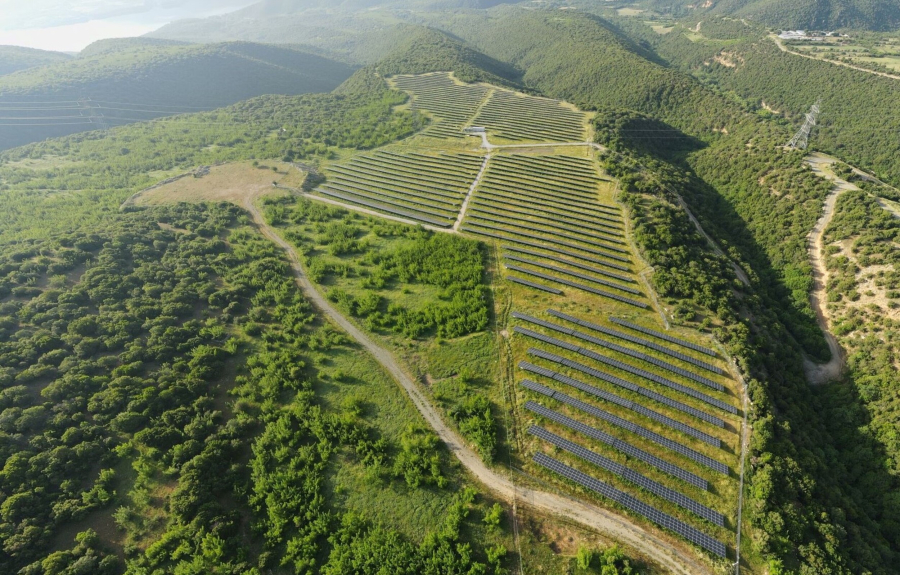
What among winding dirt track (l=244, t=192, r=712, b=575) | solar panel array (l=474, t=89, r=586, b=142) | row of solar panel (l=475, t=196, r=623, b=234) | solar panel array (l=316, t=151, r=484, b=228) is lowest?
winding dirt track (l=244, t=192, r=712, b=575)

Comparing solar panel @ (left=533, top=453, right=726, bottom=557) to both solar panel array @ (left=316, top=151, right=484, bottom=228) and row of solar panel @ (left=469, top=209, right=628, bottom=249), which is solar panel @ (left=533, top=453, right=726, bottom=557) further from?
solar panel array @ (left=316, top=151, right=484, bottom=228)

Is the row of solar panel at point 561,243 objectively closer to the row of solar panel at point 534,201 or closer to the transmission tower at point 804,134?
the row of solar panel at point 534,201

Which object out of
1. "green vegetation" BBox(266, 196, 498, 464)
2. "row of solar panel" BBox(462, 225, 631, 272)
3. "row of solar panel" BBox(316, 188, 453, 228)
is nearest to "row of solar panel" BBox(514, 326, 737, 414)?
"green vegetation" BBox(266, 196, 498, 464)

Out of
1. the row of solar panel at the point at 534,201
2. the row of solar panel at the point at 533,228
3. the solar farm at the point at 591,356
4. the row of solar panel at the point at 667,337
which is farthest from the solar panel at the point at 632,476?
the row of solar panel at the point at 534,201

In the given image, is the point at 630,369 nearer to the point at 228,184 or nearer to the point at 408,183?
the point at 408,183

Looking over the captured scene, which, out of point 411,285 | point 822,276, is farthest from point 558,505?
point 822,276

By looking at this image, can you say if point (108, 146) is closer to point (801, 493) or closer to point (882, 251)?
point (801, 493)

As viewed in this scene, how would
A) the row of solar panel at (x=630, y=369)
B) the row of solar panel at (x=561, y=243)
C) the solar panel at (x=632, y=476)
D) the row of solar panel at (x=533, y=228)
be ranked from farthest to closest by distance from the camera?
1. the row of solar panel at (x=533, y=228)
2. the row of solar panel at (x=561, y=243)
3. the row of solar panel at (x=630, y=369)
4. the solar panel at (x=632, y=476)
